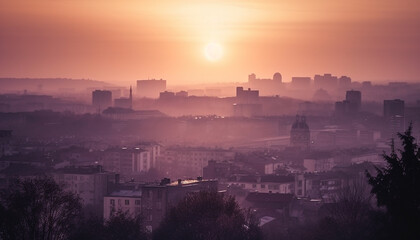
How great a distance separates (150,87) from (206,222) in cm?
10787

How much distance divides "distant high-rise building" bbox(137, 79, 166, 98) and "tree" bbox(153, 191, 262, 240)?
105m

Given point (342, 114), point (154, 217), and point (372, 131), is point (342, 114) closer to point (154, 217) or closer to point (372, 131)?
point (372, 131)

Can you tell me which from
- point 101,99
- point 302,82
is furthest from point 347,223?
point 302,82

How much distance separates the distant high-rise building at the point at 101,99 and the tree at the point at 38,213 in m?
77.9

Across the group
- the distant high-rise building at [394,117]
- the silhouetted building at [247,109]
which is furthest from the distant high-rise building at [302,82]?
the distant high-rise building at [394,117]

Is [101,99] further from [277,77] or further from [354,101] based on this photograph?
[277,77]

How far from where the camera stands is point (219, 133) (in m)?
74.2

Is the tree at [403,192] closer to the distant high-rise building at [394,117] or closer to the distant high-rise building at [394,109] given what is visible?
the distant high-rise building at [394,117]

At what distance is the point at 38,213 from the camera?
14719 mm

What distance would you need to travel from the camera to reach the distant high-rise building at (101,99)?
94.2m

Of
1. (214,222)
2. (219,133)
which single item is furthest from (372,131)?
(214,222)

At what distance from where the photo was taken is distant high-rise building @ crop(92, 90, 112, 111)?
94.2 metres

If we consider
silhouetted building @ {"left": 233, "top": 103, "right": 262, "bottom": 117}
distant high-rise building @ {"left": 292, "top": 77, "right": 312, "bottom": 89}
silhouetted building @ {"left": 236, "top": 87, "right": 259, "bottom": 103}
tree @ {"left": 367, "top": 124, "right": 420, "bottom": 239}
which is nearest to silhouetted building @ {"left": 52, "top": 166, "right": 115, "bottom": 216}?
tree @ {"left": 367, "top": 124, "right": 420, "bottom": 239}

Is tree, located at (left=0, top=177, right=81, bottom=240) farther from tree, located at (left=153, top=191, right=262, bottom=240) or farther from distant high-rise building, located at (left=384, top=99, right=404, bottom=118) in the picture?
distant high-rise building, located at (left=384, top=99, right=404, bottom=118)
